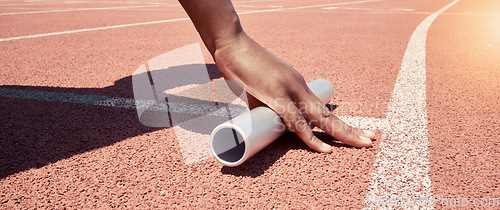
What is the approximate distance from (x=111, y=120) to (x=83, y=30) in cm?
470

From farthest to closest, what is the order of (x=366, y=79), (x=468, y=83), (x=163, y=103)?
(x=366, y=79), (x=468, y=83), (x=163, y=103)

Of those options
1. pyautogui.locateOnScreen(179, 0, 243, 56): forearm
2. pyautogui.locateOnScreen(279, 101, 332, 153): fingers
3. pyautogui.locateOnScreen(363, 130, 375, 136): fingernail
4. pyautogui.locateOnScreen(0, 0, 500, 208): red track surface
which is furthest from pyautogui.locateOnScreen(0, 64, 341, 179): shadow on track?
pyautogui.locateOnScreen(179, 0, 243, 56): forearm

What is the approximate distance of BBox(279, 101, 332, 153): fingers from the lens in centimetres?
184

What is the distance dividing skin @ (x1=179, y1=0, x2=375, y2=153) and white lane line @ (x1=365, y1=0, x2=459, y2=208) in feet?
0.55

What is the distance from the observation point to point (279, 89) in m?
1.83

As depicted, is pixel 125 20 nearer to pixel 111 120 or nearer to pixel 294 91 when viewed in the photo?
pixel 111 120

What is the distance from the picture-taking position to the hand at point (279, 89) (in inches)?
72.2

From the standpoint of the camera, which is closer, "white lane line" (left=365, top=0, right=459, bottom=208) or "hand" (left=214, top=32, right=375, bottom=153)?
"white lane line" (left=365, top=0, right=459, bottom=208)

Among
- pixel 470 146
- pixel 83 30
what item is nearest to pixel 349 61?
pixel 470 146

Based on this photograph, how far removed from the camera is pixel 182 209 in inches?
56.8

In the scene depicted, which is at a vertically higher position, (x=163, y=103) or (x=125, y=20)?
(x=163, y=103)

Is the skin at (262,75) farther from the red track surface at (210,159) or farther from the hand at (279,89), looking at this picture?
the red track surface at (210,159)

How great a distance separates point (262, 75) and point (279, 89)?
0.11m

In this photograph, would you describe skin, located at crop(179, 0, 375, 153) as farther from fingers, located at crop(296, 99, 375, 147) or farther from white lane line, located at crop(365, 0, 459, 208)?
white lane line, located at crop(365, 0, 459, 208)
